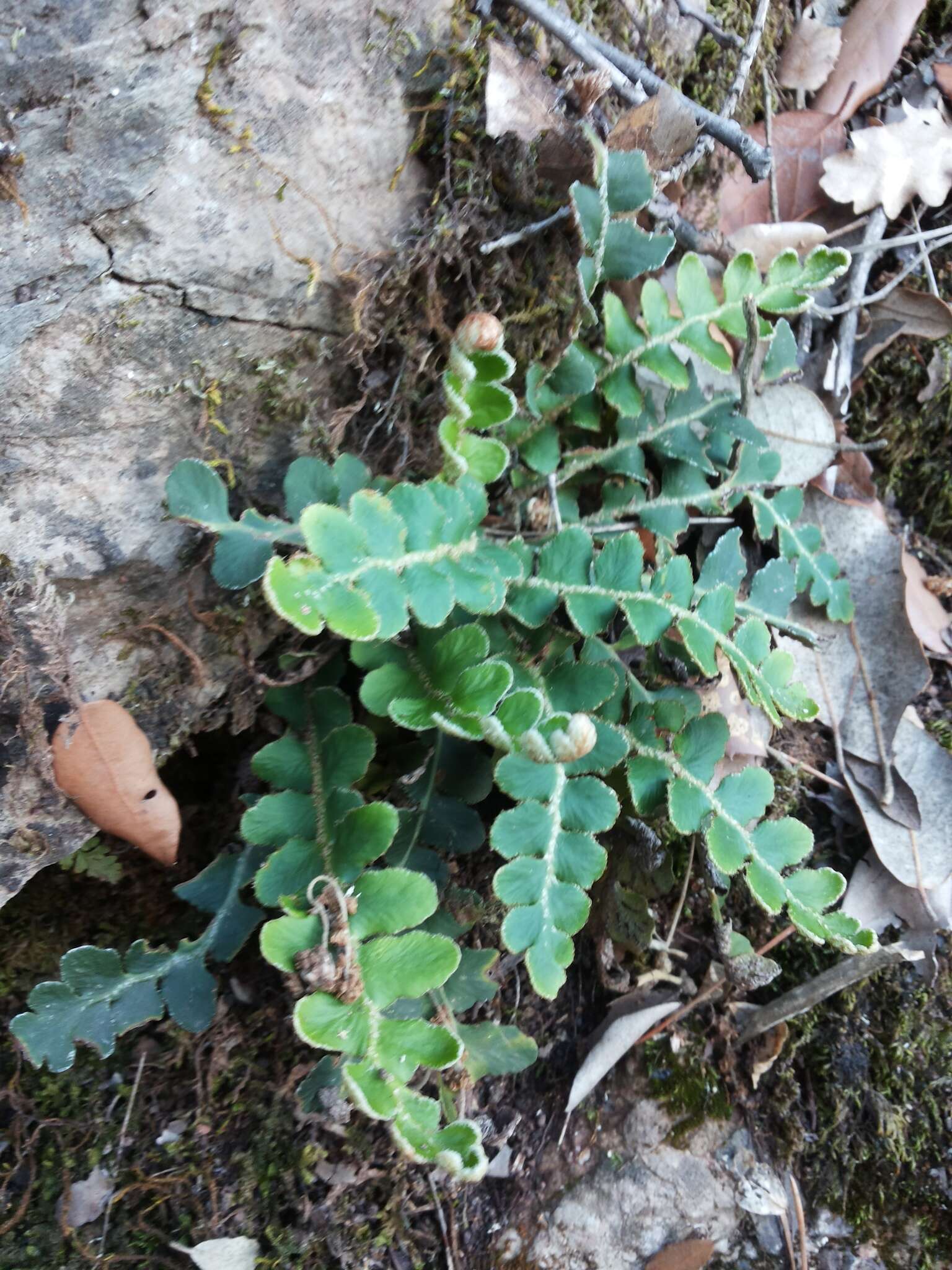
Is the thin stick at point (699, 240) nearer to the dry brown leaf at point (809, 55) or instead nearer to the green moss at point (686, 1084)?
the dry brown leaf at point (809, 55)

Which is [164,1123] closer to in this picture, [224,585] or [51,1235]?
[51,1235]

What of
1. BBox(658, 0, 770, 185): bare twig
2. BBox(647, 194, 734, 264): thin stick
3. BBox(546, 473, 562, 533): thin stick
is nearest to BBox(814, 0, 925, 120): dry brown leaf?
BBox(658, 0, 770, 185): bare twig

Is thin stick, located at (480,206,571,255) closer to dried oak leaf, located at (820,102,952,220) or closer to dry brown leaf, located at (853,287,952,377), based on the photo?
dried oak leaf, located at (820,102,952,220)

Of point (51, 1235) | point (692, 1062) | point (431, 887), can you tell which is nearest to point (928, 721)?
point (692, 1062)

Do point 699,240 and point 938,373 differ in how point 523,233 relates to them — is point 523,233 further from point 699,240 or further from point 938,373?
point 938,373

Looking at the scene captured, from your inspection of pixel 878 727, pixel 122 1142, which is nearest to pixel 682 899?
pixel 878 727
